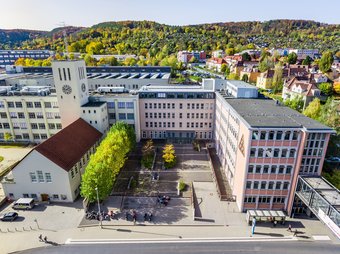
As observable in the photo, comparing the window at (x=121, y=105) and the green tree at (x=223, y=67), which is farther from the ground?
the green tree at (x=223, y=67)

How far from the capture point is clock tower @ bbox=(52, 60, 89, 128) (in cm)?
4916

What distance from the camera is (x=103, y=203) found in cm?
3734

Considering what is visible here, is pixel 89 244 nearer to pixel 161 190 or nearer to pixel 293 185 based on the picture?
pixel 161 190

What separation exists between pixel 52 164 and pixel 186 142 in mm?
35642

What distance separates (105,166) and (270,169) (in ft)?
85.1

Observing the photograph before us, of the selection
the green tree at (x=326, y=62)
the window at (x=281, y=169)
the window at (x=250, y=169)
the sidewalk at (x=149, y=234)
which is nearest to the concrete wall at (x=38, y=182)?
the sidewalk at (x=149, y=234)

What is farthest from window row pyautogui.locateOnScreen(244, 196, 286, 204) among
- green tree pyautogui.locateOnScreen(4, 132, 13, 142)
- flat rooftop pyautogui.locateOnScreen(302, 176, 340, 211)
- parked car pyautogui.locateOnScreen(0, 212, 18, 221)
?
green tree pyautogui.locateOnScreen(4, 132, 13, 142)

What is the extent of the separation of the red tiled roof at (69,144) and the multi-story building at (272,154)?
1140 inches

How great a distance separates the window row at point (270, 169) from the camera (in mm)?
33219

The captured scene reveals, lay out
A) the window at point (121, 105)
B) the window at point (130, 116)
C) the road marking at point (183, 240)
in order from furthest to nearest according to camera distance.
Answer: the window at point (130, 116)
the window at point (121, 105)
the road marking at point (183, 240)

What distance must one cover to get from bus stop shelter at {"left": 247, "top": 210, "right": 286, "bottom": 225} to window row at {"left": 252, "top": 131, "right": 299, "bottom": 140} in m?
11.5

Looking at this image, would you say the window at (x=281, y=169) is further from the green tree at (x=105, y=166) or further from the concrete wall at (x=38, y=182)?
the concrete wall at (x=38, y=182)

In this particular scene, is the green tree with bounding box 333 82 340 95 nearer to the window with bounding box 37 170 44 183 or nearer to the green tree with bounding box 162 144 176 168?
the green tree with bounding box 162 144 176 168

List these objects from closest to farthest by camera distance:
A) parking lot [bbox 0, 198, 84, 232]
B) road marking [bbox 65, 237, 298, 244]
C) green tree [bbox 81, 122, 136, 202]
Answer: road marking [bbox 65, 237, 298, 244], parking lot [bbox 0, 198, 84, 232], green tree [bbox 81, 122, 136, 202]
